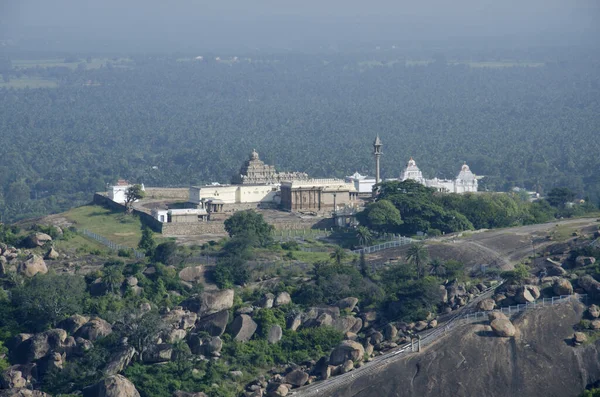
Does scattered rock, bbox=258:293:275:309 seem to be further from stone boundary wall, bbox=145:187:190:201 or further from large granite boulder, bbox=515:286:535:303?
stone boundary wall, bbox=145:187:190:201

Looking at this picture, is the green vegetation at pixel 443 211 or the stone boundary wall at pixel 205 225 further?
the stone boundary wall at pixel 205 225

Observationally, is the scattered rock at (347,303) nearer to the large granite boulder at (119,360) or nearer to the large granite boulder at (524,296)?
the large granite boulder at (524,296)

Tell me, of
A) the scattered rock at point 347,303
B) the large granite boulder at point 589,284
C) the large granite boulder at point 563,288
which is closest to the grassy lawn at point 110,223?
the scattered rock at point 347,303

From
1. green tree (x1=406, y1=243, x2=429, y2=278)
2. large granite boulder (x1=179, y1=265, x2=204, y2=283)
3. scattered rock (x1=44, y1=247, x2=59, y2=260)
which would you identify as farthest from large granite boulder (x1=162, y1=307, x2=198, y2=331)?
green tree (x1=406, y1=243, x2=429, y2=278)

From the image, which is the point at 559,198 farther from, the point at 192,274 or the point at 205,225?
the point at 192,274

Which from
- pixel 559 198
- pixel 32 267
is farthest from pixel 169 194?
pixel 32 267

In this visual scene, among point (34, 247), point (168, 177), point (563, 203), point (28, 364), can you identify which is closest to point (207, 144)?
point (168, 177)

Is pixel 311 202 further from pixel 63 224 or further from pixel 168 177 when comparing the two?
pixel 168 177
